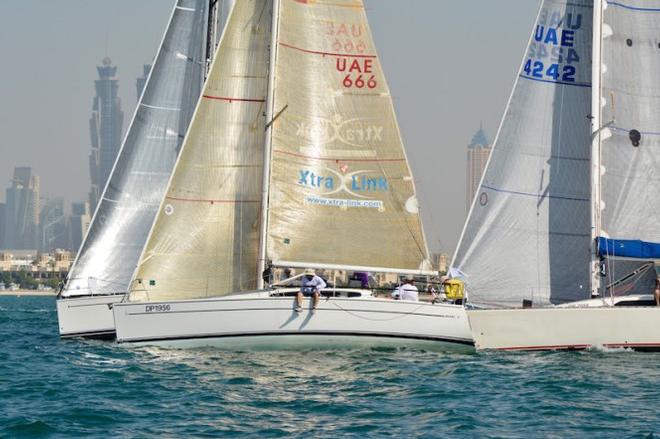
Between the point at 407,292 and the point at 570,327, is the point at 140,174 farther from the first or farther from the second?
the point at 570,327

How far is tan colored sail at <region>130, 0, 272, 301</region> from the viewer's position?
88.0 feet

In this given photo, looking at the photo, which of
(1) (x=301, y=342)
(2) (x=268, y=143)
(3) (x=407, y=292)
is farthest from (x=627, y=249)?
(2) (x=268, y=143)

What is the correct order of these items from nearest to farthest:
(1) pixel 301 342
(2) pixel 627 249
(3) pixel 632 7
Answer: (1) pixel 301 342 → (2) pixel 627 249 → (3) pixel 632 7

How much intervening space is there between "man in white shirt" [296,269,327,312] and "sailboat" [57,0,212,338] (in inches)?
308

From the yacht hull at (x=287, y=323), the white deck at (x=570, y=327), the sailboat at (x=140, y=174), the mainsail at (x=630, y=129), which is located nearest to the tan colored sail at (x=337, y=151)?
the yacht hull at (x=287, y=323)

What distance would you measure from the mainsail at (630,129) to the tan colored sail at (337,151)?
4.55 m

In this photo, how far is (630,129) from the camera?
29422 millimetres

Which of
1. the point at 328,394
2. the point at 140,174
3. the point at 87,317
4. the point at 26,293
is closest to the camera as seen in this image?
the point at 328,394

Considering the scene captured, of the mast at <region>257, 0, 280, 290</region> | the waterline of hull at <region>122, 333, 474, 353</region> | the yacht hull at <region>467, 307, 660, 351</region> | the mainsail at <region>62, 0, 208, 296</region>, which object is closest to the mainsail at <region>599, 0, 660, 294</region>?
the yacht hull at <region>467, 307, 660, 351</region>

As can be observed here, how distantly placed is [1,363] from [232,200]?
5.49 metres

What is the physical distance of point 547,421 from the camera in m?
18.7

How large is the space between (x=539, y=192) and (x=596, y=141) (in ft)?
5.30

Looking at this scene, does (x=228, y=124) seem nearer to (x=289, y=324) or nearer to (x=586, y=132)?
(x=289, y=324)

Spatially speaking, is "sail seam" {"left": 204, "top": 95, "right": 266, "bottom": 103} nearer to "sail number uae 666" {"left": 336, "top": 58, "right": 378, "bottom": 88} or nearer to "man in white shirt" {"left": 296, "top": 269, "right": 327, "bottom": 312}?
"sail number uae 666" {"left": 336, "top": 58, "right": 378, "bottom": 88}
